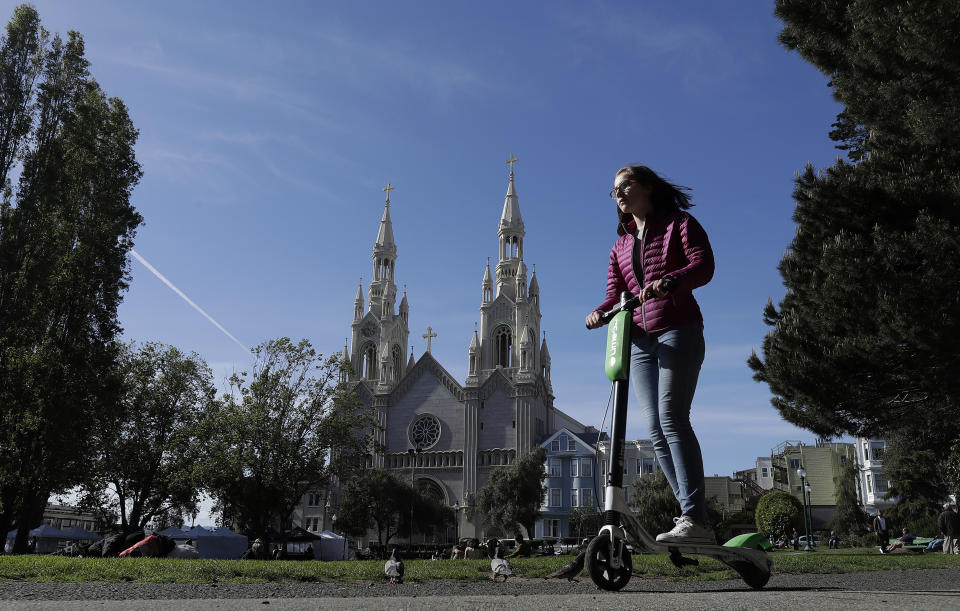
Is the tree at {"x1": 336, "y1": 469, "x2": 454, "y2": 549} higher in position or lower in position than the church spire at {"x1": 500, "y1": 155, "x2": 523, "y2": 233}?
lower

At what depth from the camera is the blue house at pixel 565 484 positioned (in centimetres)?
5950

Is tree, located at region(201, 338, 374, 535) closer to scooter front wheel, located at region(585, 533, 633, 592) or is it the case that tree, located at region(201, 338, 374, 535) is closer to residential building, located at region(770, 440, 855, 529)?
scooter front wheel, located at region(585, 533, 633, 592)

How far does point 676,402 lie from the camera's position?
4.44 meters

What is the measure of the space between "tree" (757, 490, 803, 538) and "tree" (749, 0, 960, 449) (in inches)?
1432

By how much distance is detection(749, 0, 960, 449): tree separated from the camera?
960 centimetres

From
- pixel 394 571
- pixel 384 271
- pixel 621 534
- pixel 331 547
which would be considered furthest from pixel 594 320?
pixel 384 271

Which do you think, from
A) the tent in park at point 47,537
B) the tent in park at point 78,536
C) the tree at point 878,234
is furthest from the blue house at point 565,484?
the tree at point 878,234

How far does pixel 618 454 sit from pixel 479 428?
5999cm

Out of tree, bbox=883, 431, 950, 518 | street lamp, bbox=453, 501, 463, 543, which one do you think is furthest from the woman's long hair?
street lamp, bbox=453, 501, 463, 543

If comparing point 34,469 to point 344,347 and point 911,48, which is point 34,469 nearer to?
point 911,48

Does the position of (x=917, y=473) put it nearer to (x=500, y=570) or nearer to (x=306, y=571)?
(x=500, y=570)

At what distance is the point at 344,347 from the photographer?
232ft

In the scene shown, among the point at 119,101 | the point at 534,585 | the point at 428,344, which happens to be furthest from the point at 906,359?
the point at 428,344

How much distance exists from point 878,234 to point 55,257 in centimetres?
2160
